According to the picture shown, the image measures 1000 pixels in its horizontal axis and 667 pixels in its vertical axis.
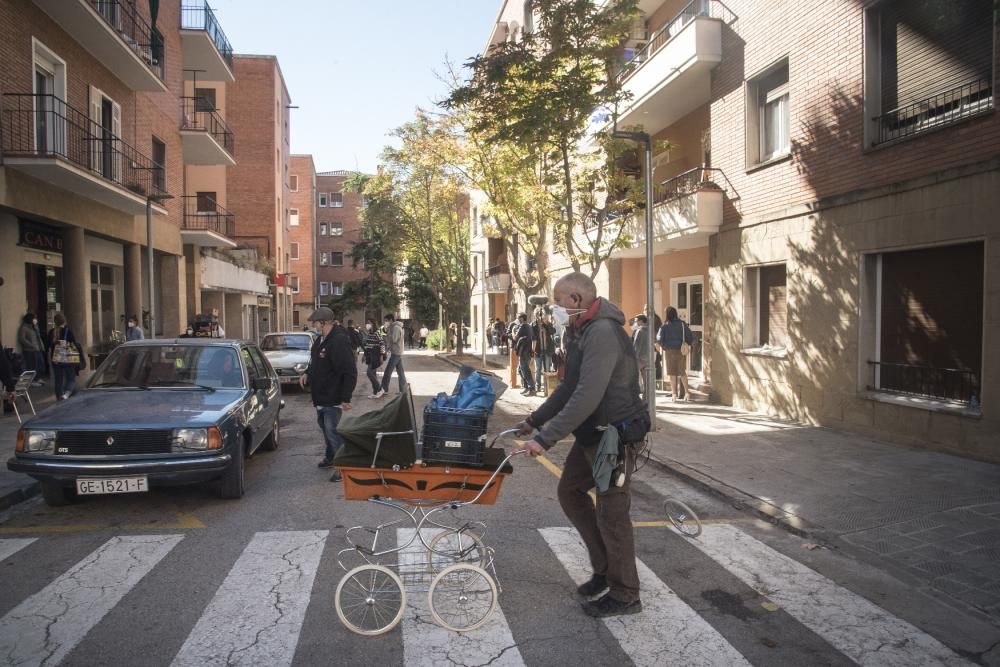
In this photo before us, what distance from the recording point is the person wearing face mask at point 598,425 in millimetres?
4047

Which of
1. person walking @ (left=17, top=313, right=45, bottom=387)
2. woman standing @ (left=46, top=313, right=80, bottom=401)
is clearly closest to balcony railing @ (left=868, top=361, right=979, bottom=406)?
woman standing @ (left=46, top=313, right=80, bottom=401)

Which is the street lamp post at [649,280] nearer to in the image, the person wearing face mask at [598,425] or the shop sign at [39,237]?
the person wearing face mask at [598,425]

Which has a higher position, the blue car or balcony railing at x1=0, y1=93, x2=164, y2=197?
balcony railing at x1=0, y1=93, x2=164, y2=197

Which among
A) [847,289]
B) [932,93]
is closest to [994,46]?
[932,93]

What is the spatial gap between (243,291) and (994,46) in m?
33.2

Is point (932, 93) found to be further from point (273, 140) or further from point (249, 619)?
point (273, 140)

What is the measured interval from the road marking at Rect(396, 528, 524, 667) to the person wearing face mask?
0.59 meters

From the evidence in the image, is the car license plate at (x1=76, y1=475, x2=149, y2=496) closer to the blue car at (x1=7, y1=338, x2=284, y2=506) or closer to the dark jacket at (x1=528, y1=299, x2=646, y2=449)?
the blue car at (x1=7, y1=338, x2=284, y2=506)

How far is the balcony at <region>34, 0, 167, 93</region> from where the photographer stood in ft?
47.2

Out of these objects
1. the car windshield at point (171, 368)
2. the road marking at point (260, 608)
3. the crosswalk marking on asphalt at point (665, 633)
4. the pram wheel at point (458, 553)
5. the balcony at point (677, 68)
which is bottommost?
the crosswalk marking on asphalt at point (665, 633)

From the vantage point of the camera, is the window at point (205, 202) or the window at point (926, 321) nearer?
the window at point (926, 321)

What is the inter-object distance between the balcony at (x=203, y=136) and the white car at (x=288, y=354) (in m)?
9.79

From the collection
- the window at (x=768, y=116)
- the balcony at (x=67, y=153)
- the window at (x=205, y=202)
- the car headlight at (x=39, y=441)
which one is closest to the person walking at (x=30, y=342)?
the balcony at (x=67, y=153)

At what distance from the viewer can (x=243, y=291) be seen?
118 ft
